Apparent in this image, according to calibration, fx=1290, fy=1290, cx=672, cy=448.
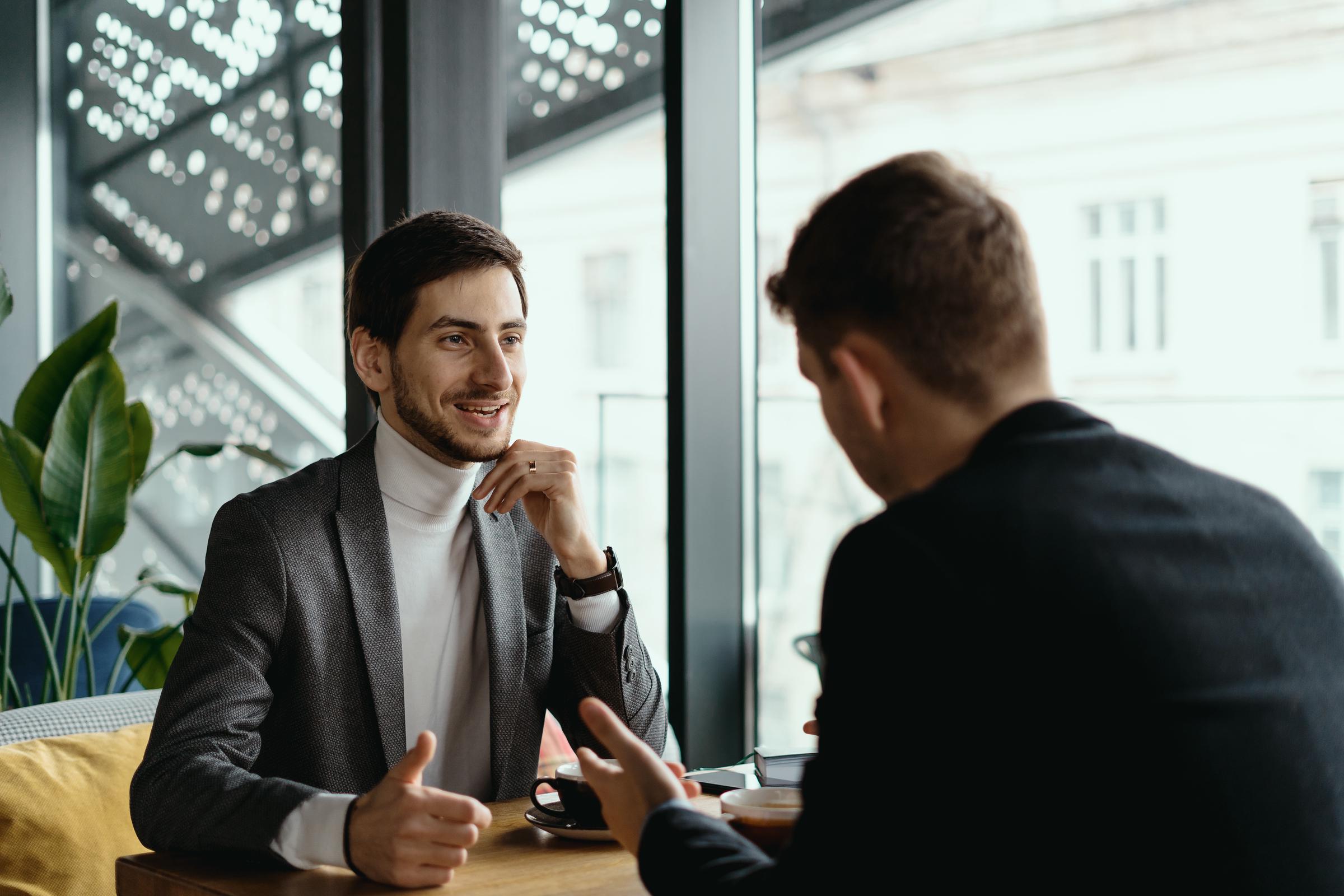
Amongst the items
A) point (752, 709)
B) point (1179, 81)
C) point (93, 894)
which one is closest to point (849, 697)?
point (93, 894)

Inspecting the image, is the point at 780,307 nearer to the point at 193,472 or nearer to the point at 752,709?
→ the point at 752,709

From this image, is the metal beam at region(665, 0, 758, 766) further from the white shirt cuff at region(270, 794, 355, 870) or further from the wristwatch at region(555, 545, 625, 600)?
the white shirt cuff at region(270, 794, 355, 870)

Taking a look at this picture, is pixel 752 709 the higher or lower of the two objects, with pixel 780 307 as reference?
lower

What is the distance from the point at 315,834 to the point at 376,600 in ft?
1.43

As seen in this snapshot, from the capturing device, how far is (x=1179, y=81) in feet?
9.26

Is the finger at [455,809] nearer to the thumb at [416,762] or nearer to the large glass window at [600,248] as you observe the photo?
the thumb at [416,762]

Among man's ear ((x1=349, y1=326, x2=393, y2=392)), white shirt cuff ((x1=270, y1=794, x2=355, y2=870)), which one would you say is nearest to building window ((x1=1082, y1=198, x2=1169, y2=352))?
man's ear ((x1=349, y1=326, x2=393, y2=392))

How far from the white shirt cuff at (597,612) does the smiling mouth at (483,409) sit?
11.2 inches

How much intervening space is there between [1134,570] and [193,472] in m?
4.46

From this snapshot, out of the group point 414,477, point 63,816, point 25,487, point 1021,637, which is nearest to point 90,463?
point 25,487

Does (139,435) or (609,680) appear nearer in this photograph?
(609,680)

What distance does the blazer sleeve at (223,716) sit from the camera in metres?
1.32

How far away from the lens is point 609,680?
1773 millimetres

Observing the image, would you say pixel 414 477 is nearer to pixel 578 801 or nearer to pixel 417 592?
pixel 417 592
